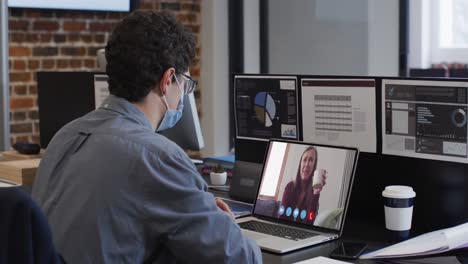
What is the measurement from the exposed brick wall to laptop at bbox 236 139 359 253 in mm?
2291

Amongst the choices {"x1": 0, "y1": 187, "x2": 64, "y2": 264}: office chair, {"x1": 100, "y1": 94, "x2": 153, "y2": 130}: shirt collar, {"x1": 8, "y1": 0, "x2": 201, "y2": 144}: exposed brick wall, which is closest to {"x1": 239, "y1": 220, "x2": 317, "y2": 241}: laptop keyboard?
{"x1": 100, "y1": 94, "x2": 153, "y2": 130}: shirt collar

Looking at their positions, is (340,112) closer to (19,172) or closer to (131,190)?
(131,190)

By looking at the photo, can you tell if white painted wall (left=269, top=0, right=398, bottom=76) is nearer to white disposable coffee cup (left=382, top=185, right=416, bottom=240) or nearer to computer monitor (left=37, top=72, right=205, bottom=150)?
computer monitor (left=37, top=72, right=205, bottom=150)

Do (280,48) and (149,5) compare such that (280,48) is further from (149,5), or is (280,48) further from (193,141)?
(193,141)

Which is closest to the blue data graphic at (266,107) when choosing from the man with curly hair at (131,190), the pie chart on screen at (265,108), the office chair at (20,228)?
the pie chart on screen at (265,108)

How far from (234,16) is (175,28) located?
3761 millimetres

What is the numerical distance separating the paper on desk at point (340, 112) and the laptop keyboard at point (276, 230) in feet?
1.09

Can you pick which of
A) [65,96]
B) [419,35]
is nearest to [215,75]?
[419,35]

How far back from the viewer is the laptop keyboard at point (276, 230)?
2152 mm

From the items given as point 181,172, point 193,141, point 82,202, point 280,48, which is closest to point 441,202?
point 181,172

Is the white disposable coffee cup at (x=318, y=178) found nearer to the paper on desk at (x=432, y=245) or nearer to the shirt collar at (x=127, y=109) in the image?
the paper on desk at (x=432, y=245)

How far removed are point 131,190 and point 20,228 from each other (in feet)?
0.86

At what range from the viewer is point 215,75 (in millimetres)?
5520

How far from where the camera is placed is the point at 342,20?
4902mm
